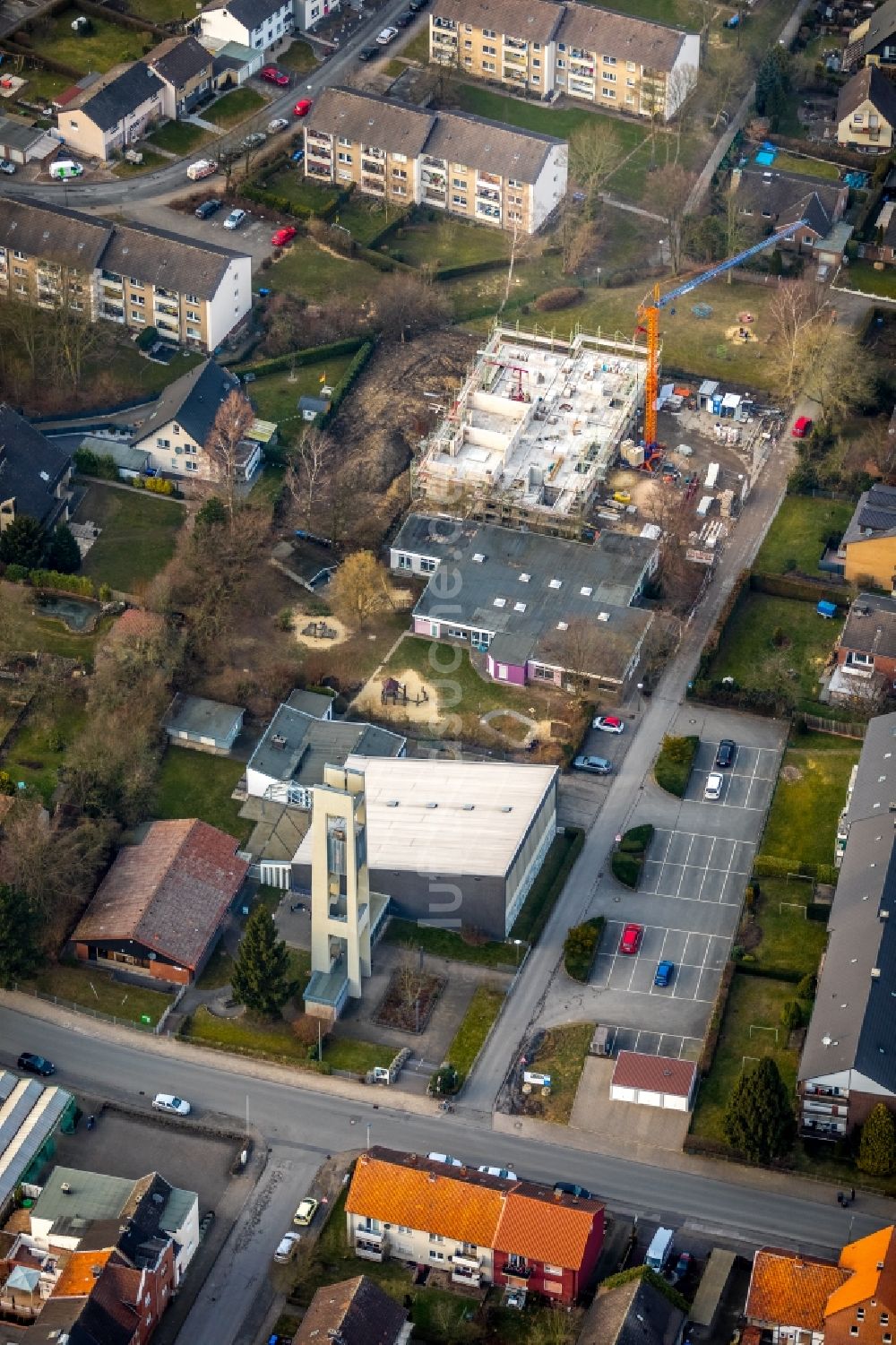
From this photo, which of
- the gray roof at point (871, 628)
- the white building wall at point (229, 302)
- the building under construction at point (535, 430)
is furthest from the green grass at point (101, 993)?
the white building wall at point (229, 302)

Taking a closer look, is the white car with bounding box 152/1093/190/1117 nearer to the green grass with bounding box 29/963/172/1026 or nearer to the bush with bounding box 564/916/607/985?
the green grass with bounding box 29/963/172/1026

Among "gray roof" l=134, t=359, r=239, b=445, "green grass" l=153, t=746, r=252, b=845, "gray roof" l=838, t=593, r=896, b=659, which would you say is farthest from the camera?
"gray roof" l=134, t=359, r=239, b=445

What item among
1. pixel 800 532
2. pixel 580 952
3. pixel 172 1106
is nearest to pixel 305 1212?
pixel 172 1106

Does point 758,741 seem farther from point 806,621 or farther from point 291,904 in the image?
point 291,904

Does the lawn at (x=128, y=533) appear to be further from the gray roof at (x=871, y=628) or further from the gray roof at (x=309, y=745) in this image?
the gray roof at (x=871, y=628)

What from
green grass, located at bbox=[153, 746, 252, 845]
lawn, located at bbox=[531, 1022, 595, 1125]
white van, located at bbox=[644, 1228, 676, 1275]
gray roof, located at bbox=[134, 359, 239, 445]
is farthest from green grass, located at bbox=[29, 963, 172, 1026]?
gray roof, located at bbox=[134, 359, 239, 445]

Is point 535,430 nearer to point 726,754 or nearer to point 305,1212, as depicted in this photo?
point 726,754
